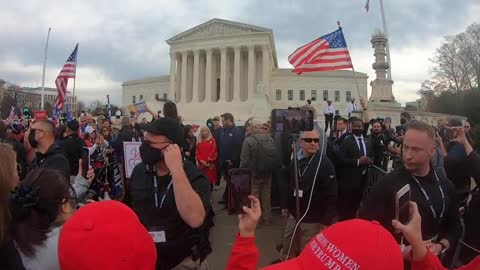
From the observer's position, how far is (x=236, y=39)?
6350 centimetres

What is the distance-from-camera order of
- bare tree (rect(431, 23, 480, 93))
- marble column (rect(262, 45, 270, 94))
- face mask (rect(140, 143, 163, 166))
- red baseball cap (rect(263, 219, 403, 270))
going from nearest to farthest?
1. red baseball cap (rect(263, 219, 403, 270))
2. face mask (rect(140, 143, 163, 166))
3. bare tree (rect(431, 23, 480, 93))
4. marble column (rect(262, 45, 270, 94))

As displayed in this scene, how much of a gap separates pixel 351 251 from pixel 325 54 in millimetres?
8030

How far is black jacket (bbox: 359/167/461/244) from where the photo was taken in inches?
113

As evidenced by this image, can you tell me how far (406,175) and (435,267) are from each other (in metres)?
1.11

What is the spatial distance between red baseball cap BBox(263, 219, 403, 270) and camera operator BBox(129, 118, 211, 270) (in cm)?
141

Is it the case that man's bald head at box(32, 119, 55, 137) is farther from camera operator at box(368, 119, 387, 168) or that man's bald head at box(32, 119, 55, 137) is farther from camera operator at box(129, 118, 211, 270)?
camera operator at box(368, 119, 387, 168)

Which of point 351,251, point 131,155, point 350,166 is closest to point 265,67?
point 350,166

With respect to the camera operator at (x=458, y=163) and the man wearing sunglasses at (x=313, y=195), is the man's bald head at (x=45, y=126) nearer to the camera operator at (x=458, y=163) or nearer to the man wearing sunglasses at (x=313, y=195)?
the man wearing sunglasses at (x=313, y=195)

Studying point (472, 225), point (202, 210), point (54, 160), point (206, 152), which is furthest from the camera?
point (206, 152)

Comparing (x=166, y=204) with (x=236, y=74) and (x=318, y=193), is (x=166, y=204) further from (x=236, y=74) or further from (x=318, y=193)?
(x=236, y=74)

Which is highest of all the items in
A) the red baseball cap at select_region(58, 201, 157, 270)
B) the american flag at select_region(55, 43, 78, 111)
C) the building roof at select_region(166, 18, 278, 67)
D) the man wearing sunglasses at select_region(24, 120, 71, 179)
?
the building roof at select_region(166, 18, 278, 67)

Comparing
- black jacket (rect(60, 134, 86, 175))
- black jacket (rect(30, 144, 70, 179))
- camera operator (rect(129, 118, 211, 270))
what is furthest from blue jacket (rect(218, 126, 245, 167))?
camera operator (rect(129, 118, 211, 270))

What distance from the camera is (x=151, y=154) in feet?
9.39

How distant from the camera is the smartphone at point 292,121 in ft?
14.2
